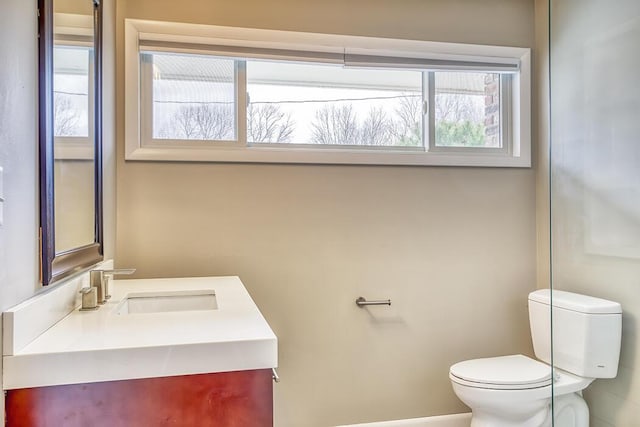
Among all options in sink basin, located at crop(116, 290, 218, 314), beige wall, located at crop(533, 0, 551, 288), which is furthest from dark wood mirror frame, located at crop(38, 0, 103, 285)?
beige wall, located at crop(533, 0, 551, 288)

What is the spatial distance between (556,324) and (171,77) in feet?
7.53

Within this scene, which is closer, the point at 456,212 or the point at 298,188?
the point at 298,188

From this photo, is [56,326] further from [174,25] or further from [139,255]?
[174,25]

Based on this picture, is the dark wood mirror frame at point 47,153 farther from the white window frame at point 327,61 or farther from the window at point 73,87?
the white window frame at point 327,61

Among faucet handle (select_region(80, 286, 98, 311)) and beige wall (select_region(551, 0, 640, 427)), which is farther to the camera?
beige wall (select_region(551, 0, 640, 427))

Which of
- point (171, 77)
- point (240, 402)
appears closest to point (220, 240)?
point (171, 77)

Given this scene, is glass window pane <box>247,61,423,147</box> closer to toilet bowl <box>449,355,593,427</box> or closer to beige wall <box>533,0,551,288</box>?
beige wall <box>533,0,551,288</box>

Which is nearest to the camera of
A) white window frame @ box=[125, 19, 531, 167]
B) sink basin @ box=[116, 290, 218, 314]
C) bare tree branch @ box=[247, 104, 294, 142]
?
sink basin @ box=[116, 290, 218, 314]

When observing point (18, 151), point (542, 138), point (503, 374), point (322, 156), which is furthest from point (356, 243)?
point (18, 151)

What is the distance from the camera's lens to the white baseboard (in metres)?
2.36

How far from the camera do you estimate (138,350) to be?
95 centimetres

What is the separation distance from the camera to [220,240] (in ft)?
7.22

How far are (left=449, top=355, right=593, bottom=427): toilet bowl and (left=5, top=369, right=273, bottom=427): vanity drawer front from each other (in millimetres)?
1354

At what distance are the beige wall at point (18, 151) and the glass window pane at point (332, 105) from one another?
1.30 meters
